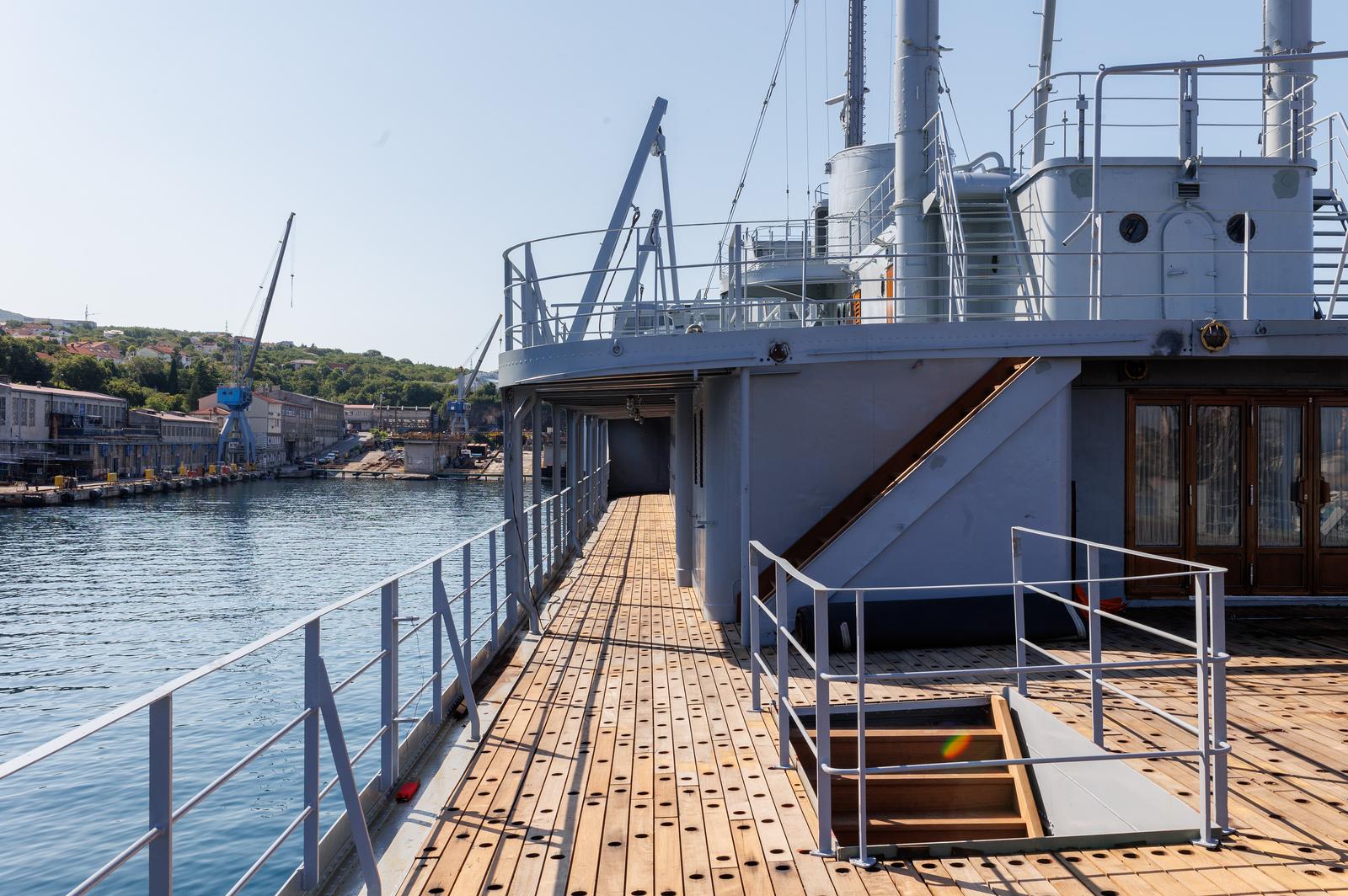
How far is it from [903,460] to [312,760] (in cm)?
629

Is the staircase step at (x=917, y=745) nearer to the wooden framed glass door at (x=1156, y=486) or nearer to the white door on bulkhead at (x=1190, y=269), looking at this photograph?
the wooden framed glass door at (x=1156, y=486)

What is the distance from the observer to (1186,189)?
1038 centimetres

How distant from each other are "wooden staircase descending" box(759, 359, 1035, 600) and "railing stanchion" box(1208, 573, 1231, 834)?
14.8 ft

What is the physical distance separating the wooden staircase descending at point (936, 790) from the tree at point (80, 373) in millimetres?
127425

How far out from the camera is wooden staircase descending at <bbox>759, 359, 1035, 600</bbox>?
855 cm

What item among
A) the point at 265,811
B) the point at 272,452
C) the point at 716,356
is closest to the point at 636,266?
the point at 716,356

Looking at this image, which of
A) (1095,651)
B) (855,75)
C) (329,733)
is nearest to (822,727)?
(329,733)

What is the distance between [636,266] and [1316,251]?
5.76 m

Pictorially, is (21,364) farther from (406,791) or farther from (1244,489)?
(406,791)

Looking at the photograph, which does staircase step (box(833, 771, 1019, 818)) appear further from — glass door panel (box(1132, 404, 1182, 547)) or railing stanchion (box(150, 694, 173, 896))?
glass door panel (box(1132, 404, 1182, 547))

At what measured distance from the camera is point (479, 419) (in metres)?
163

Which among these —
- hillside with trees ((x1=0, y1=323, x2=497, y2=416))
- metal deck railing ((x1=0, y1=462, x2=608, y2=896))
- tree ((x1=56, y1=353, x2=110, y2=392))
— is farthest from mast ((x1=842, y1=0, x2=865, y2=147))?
tree ((x1=56, y1=353, x2=110, y2=392))

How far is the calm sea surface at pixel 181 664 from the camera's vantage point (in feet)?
26.2

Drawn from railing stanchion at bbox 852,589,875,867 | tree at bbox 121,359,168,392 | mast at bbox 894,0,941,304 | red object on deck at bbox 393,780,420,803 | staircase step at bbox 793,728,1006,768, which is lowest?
staircase step at bbox 793,728,1006,768
